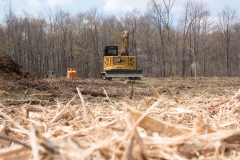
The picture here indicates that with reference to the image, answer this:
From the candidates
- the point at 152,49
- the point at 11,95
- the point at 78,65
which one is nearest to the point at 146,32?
the point at 152,49

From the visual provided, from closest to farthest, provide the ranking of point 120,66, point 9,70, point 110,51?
point 9,70 → point 120,66 → point 110,51

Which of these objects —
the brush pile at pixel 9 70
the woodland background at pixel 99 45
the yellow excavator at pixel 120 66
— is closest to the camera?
the brush pile at pixel 9 70

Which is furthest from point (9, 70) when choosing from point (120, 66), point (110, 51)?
point (110, 51)

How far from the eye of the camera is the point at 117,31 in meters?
57.3

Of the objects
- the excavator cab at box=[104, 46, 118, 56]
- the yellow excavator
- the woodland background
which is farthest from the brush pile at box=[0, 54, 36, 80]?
the woodland background

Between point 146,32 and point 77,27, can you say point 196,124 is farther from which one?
point 77,27

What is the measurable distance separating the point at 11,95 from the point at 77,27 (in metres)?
50.5

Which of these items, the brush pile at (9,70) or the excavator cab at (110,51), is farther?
the excavator cab at (110,51)

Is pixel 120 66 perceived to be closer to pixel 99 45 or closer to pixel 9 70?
pixel 9 70

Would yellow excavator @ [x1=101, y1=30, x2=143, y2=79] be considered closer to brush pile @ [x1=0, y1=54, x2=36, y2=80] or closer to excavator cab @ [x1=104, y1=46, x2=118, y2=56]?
excavator cab @ [x1=104, y1=46, x2=118, y2=56]

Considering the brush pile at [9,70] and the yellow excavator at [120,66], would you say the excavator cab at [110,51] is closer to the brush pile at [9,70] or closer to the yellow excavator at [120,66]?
the yellow excavator at [120,66]

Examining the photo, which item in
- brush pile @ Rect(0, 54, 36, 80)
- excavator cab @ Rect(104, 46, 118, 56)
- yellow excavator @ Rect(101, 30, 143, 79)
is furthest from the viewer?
excavator cab @ Rect(104, 46, 118, 56)

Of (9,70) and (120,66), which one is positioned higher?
(120,66)

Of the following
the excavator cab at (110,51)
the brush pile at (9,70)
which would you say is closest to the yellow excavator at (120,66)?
the excavator cab at (110,51)
